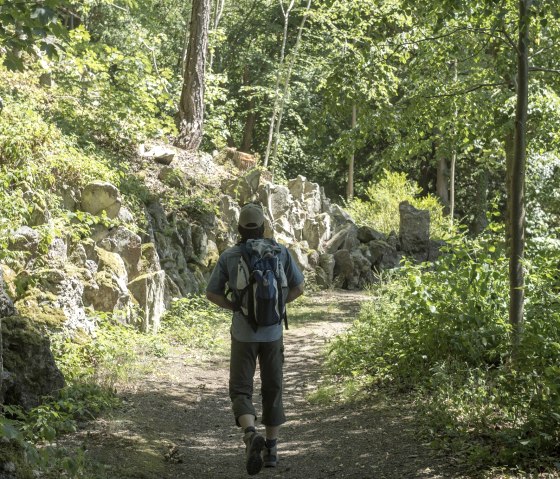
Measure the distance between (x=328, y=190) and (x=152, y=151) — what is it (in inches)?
849

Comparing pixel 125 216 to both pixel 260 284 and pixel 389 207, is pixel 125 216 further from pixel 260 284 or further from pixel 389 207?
pixel 389 207

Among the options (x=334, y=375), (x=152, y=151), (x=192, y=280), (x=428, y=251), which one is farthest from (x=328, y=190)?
(x=334, y=375)

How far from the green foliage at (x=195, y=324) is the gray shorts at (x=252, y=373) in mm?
5539

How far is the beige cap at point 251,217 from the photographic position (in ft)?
18.1

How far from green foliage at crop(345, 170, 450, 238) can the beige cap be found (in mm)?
18537

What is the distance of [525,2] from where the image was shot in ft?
20.7

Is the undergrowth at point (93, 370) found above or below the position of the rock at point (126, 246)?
below

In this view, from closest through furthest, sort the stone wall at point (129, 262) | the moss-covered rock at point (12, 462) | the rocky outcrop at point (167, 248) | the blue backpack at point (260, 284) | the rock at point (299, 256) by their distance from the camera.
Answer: the moss-covered rock at point (12, 462) < the blue backpack at point (260, 284) < the stone wall at point (129, 262) < the rocky outcrop at point (167, 248) < the rock at point (299, 256)

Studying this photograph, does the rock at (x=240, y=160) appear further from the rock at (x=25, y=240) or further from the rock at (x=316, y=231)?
the rock at (x=25, y=240)

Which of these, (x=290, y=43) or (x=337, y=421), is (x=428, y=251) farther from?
(x=337, y=421)

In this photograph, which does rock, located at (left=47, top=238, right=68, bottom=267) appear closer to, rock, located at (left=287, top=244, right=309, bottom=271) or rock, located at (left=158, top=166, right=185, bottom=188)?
rock, located at (left=158, top=166, right=185, bottom=188)

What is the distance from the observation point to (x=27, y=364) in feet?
20.1

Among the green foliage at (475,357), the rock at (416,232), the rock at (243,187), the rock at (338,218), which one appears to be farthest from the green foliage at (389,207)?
the green foliage at (475,357)

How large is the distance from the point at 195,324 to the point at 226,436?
17.4ft
